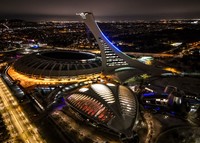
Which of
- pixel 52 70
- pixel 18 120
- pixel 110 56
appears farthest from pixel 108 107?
pixel 110 56

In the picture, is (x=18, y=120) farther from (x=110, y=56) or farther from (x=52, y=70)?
(x=110, y=56)

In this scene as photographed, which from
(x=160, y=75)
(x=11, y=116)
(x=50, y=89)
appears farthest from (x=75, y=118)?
(x=160, y=75)

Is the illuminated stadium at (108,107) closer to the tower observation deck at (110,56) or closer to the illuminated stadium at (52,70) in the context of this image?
the illuminated stadium at (52,70)

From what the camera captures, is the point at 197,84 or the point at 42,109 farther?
the point at 197,84

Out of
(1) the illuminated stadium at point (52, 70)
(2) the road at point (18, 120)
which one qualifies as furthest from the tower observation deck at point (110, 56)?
(2) the road at point (18, 120)

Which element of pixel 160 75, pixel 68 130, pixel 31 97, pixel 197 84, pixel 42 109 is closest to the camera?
pixel 68 130

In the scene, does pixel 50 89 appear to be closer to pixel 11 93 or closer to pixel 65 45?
pixel 11 93

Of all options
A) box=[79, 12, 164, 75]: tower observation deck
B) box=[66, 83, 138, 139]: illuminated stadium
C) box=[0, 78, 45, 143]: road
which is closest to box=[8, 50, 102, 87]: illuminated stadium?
box=[79, 12, 164, 75]: tower observation deck
